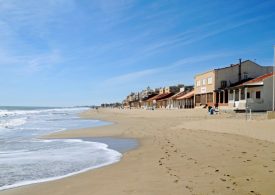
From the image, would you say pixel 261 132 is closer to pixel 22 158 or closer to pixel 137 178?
pixel 137 178

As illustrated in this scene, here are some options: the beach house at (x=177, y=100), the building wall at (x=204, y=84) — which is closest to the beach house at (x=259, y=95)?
the building wall at (x=204, y=84)

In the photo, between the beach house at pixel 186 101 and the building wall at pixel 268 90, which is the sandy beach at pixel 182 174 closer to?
the building wall at pixel 268 90

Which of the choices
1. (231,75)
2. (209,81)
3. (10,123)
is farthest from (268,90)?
(10,123)

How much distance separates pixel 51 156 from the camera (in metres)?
11.5

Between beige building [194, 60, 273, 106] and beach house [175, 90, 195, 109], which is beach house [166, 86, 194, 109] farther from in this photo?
beige building [194, 60, 273, 106]

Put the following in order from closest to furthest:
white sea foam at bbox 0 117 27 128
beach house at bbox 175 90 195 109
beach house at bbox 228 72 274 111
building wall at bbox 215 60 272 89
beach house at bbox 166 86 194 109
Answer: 1. white sea foam at bbox 0 117 27 128
2. beach house at bbox 228 72 274 111
3. building wall at bbox 215 60 272 89
4. beach house at bbox 175 90 195 109
5. beach house at bbox 166 86 194 109

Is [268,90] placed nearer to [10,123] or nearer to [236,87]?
[236,87]

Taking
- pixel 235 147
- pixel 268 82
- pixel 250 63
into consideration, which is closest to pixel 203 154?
pixel 235 147

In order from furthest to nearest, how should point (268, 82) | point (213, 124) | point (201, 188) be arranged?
point (268, 82) < point (213, 124) < point (201, 188)

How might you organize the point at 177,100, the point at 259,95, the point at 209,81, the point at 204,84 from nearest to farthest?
the point at 259,95 < the point at 209,81 < the point at 204,84 < the point at 177,100

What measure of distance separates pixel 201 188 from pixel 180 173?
1452mm

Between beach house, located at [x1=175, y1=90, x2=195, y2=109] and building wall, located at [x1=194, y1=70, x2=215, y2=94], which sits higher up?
building wall, located at [x1=194, y1=70, x2=215, y2=94]

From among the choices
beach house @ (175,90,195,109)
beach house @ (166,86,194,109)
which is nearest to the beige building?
beach house @ (175,90,195,109)

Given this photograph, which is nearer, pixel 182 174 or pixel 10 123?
pixel 182 174
